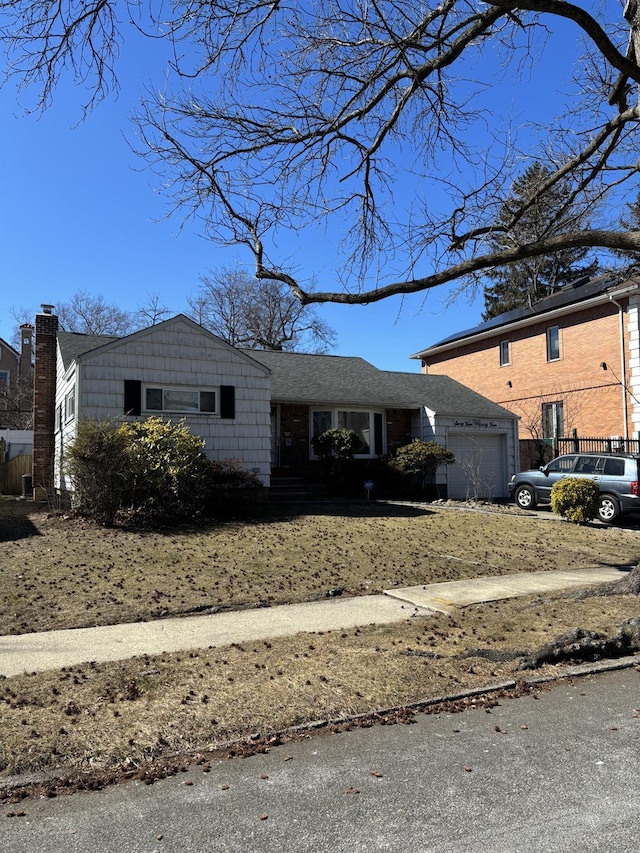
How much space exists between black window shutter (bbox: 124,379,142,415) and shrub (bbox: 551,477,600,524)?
10136 mm

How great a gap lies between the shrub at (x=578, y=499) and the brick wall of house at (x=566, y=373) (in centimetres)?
949

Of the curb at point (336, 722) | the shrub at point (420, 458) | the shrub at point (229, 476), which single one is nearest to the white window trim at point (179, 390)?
the shrub at point (229, 476)

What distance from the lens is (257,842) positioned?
9.45ft

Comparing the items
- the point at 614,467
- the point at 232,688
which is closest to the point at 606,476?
the point at 614,467

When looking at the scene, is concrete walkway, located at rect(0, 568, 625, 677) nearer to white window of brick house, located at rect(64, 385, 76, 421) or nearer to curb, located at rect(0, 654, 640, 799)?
curb, located at rect(0, 654, 640, 799)

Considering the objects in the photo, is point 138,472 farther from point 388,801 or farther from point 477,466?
point 477,466

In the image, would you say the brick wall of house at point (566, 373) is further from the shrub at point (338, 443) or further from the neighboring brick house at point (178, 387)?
the neighboring brick house at point (178, 387)

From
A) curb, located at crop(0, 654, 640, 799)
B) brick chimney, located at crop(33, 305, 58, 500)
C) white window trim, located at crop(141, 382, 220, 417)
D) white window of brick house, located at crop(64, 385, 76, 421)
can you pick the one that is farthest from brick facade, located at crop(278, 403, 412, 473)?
curb, located at crop(0, 654, 640, 799)

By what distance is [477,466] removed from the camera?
21.7 meters

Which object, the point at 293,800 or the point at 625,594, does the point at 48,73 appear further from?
the point at 625,594

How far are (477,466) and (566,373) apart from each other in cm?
724

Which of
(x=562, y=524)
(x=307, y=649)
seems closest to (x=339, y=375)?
(x=562, y=524)

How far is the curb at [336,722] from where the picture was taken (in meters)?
3.46

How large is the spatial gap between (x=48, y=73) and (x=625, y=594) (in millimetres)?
8340
